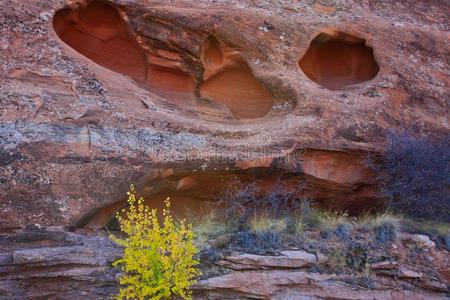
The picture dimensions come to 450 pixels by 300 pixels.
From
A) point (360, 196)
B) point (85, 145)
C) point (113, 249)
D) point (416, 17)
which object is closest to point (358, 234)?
point (360, 196)

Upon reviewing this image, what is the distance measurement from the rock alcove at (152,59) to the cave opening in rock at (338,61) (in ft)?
4.32

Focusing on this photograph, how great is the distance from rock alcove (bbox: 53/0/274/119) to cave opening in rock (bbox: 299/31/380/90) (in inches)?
51.8

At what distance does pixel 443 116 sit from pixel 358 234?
10.8 ft

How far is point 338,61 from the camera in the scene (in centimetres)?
1091

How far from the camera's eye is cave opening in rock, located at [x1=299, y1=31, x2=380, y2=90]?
34.3 ft

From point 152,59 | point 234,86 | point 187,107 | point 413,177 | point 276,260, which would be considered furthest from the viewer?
point 234,86

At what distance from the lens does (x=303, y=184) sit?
9078mm

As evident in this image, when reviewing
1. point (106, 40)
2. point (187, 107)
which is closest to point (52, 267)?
point (187, 107)

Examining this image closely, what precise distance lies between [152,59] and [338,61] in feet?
11.0

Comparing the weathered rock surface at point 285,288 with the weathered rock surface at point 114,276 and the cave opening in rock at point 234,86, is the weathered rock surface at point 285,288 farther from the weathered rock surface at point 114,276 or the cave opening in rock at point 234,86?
the cave opening in rock at point 234,86

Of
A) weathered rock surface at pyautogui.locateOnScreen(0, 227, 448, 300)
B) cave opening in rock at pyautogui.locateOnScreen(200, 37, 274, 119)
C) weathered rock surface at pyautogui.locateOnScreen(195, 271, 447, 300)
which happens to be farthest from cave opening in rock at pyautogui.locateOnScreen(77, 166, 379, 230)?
weathered rock surface at pyautogui.locateOnScreen(195, 271, 447, 300)

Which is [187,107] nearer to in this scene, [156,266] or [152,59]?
[152,59]

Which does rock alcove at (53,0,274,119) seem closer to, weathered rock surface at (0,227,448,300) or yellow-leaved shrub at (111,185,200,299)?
weathered rock surface at (0,227,448,300)

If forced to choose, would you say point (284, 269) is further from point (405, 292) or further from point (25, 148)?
point (25, 148)
